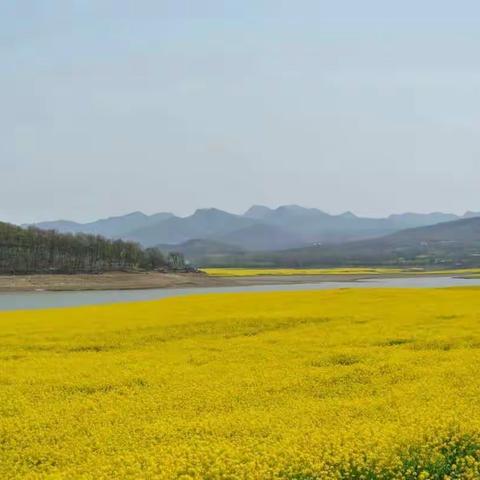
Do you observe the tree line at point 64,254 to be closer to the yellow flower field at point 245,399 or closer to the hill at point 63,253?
the hill at point 63,253

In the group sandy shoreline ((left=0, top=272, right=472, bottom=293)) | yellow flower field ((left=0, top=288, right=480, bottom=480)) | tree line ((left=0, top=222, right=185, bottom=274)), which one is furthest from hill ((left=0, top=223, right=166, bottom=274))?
yellow flower field ((left=0, top=288, right=480, bottom=480))

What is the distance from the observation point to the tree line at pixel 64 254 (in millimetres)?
108000

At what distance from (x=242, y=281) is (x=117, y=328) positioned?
8238 cm

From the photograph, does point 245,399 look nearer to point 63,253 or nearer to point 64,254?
point 64,254

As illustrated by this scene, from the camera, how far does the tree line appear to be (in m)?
108

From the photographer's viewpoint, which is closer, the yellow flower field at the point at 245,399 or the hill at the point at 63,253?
the yellow flower field at the point at 245,399

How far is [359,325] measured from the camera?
23469 mm

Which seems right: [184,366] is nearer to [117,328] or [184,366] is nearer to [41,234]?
[117,328]

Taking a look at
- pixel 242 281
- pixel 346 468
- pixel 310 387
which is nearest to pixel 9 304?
pixel 242 281

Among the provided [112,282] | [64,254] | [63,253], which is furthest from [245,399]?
[63,253]

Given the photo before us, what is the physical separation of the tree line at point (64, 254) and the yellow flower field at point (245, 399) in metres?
86.2

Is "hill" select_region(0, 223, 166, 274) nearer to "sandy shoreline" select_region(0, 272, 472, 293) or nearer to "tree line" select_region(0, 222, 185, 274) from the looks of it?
"tree line" select_region(0, 222, 185, 274)

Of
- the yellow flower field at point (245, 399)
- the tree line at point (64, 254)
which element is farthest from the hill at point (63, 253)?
the yellow flower field at point (245, 399)

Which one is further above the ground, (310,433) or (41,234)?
(41,234)
